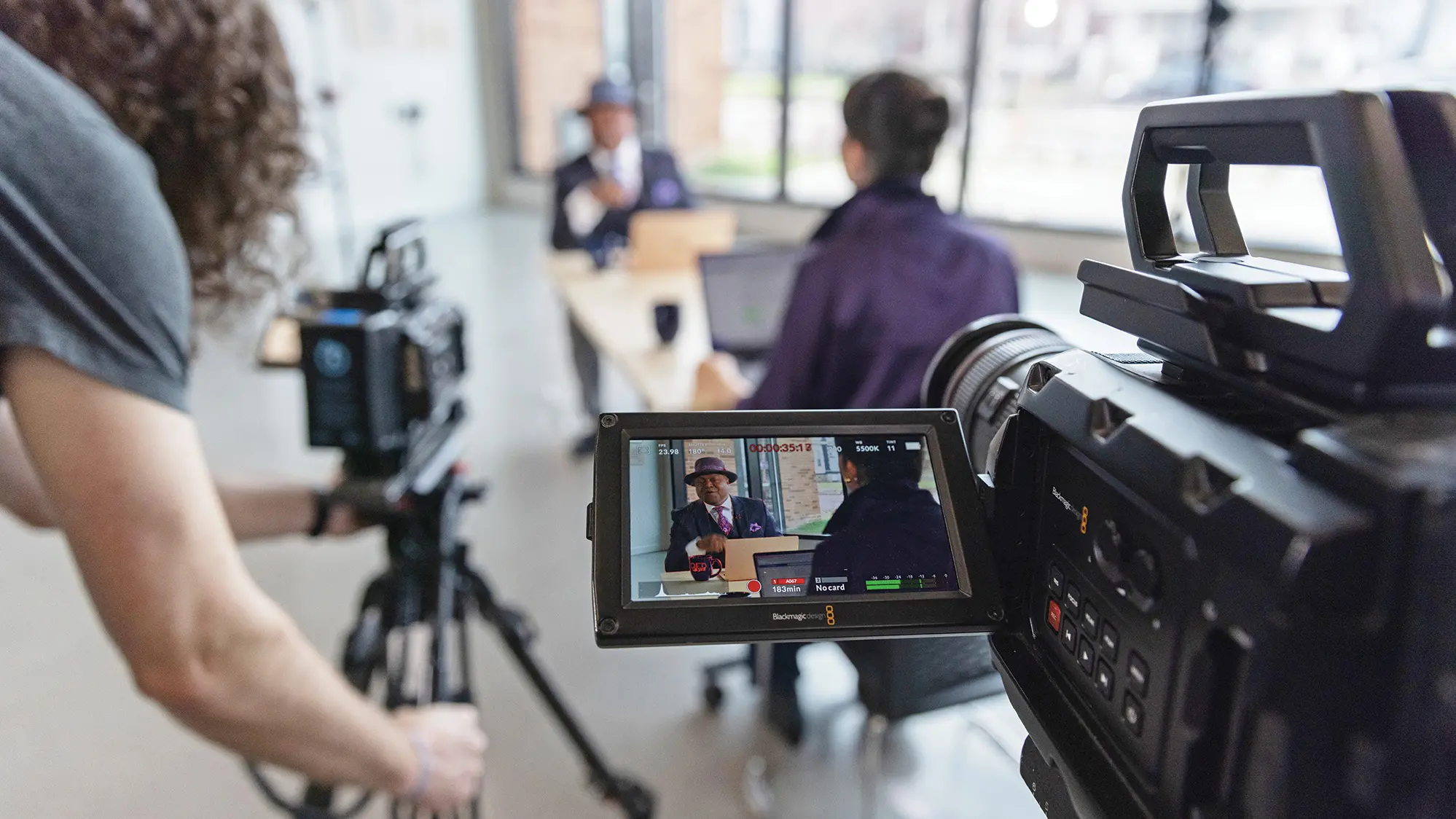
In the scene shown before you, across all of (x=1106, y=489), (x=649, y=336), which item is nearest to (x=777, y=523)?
(x=1106, y=489)

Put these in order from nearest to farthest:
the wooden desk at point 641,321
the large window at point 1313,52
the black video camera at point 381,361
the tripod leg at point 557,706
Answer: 1. the black video camera at point 381,361
2. the tripod leg at point 557,706
3. the wooden desk at point 641,321
4. the large window at point 1313,52

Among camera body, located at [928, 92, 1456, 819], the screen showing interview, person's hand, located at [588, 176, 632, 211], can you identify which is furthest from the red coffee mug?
person's hand, located at [588, 176, 632, 211]

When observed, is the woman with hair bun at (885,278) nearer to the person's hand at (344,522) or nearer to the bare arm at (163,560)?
the person's hand at (344,522)

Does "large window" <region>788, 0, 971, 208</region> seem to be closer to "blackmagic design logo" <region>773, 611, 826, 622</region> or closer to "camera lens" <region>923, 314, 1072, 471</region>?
"camera lens" <region>923, 314, 1072, 471</region>

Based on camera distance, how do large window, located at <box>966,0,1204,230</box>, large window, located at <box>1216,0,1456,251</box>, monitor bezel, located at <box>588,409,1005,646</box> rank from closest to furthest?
monitor bezel, located at <box>588,409,1005,646</box>, large window, located at <box>1216,0,1456,251</box>, large window, located at <box>966,0,1204,230</box>

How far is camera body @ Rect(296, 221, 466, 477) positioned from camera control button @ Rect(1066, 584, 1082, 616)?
85 cm

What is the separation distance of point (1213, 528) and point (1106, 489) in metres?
0.09

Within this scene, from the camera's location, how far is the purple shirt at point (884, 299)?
4.89 feet

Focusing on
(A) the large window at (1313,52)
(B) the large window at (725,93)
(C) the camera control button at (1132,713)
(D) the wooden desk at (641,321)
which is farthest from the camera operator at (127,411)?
(B) the large window at (725,93)

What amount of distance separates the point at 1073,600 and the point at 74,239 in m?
0.73

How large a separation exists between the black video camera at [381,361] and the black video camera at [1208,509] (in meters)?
0.61

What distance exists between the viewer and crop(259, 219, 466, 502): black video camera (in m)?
1.05

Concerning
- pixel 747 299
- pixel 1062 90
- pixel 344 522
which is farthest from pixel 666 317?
pixel 1062 90

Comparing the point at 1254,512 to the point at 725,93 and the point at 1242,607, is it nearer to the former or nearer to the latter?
the point at 1242,607
